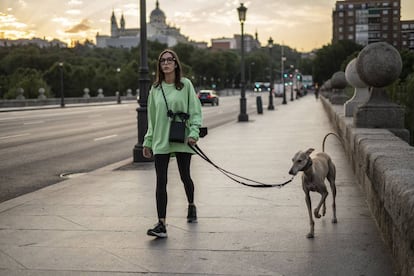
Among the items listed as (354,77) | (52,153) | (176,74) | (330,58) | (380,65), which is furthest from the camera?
(330,58)

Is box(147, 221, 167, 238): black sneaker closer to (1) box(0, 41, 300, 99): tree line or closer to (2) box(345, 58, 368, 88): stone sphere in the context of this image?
(2) box(345, 58, 368, 88): stone sphere

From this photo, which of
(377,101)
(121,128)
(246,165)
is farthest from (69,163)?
(121,128)

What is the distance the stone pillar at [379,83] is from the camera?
9984 millimetres

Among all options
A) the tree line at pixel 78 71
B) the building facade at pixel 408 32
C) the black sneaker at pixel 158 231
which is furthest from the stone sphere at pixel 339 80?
the tree line at pixel 78 71

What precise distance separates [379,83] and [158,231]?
5903 millimetres

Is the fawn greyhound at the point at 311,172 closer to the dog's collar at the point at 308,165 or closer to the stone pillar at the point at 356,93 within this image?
the dog's collar at the point at 308,165

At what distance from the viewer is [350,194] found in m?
8.23

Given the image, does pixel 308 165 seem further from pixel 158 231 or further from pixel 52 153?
pixel 52 153

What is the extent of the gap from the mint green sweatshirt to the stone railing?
6.28 feet

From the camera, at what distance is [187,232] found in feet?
20.5

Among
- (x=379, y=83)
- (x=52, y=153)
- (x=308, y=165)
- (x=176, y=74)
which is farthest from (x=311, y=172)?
(x=52, y=153)

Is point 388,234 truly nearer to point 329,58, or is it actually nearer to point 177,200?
point 177,200

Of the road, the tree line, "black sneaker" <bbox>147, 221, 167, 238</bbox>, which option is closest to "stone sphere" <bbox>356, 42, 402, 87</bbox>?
"black sneaker" <bbox>147, 221, 167, 238</bbox>

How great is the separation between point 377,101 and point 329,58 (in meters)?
90.8
